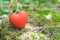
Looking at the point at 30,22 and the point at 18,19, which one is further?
the point at 30,22

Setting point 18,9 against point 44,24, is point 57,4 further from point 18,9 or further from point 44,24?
point 18,9

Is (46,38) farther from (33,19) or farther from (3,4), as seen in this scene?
(3,4)

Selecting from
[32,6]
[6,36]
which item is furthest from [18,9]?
[32,6]

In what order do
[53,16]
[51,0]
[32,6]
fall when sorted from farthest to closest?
[51,0], [32,6], [53,16]

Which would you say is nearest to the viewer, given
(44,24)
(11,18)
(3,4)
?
(11,18)

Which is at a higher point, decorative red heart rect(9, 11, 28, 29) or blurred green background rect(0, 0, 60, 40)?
decorative red heart rect(9, 11, 28, 29)

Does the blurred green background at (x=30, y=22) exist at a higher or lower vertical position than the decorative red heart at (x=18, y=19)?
lower

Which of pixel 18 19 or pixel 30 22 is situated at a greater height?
pixel 18 19

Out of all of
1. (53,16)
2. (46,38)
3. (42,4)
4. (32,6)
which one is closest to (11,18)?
(46,38)

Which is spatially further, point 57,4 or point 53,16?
point 57,4

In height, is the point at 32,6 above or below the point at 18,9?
below
